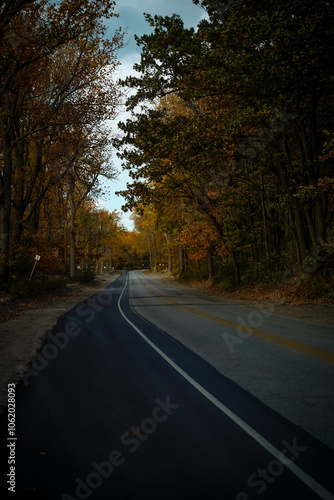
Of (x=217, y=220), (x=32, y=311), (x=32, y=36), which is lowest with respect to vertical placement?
(x=32, y=311)

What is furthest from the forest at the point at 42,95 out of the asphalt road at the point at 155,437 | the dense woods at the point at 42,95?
the asphalt road at the point at 155,437

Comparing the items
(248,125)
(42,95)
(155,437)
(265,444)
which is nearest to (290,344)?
(265,444)

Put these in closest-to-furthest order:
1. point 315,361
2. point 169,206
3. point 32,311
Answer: point 315,361 < point 32,311 < point 169,206

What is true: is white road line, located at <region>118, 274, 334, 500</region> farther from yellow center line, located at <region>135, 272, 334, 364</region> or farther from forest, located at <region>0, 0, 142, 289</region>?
forest, located at <region>0, 0, 142, 289</region>

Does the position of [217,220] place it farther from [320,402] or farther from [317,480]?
[317,480]

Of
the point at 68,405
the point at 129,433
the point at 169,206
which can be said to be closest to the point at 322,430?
the point at 129,433

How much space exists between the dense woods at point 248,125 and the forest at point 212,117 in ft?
0.23

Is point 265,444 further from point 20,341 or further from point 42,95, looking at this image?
point 42,95

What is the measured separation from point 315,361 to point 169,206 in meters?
21.8

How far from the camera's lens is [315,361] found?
21.2 ft

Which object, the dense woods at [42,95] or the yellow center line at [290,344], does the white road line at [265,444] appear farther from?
the dense woods at [42,95]

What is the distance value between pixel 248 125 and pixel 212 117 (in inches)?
64.0

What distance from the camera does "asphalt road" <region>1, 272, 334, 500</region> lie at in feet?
10.1

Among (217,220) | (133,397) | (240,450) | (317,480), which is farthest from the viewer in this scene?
(217,220)
